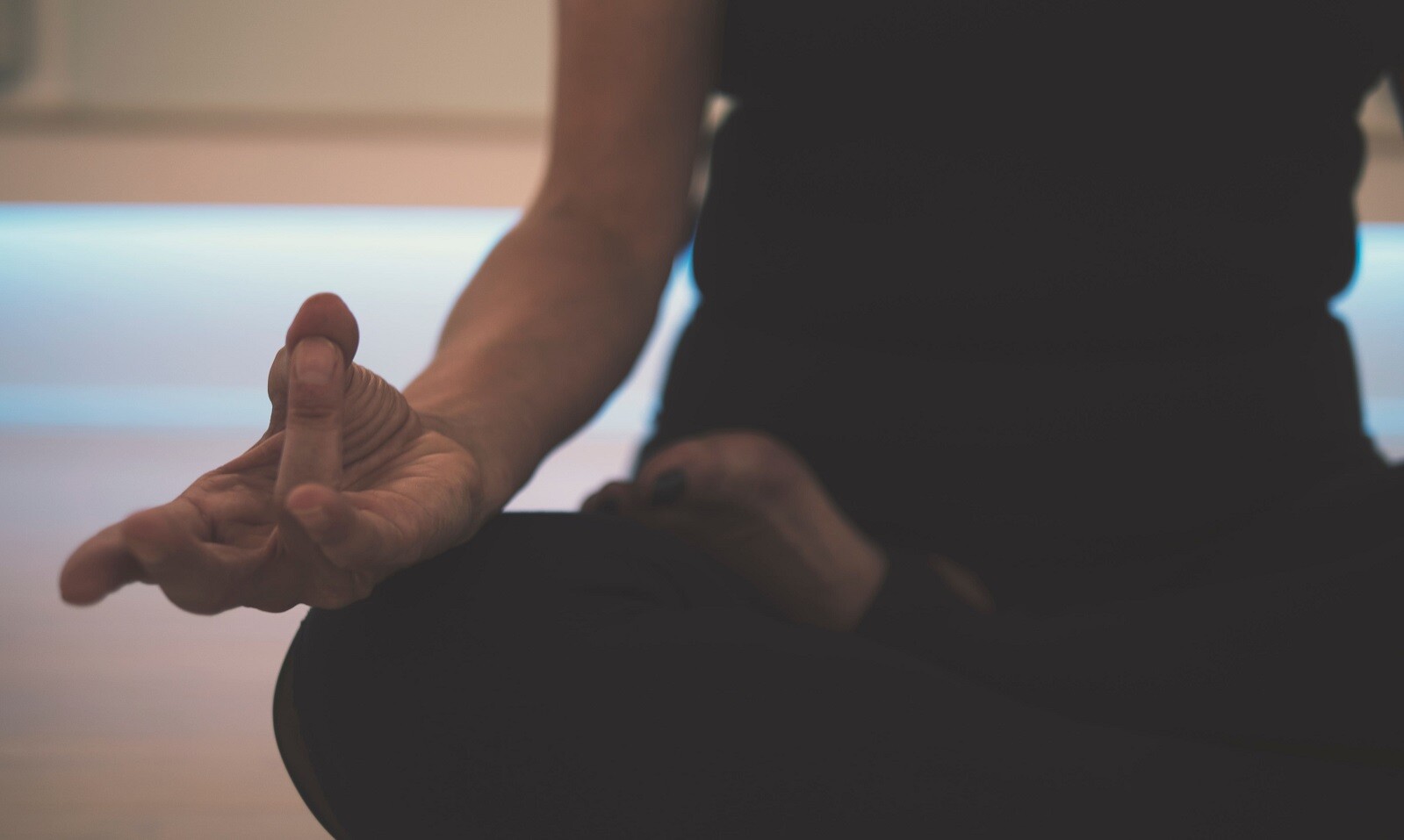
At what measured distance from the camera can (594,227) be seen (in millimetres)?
663

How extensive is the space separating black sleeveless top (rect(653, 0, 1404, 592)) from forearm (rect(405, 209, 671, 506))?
0.11 metres

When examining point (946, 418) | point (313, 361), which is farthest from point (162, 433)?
point (313, 361)

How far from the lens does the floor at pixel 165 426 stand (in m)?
0.73

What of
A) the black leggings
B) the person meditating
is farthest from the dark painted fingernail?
the black leggings

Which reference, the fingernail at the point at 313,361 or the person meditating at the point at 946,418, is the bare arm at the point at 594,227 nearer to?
the person meditating at the point at 946,418

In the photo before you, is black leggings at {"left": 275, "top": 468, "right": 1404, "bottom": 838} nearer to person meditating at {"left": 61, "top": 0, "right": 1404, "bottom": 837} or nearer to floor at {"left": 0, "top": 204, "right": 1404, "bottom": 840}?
person meditating at {"left": 61, "top": 0, "right": 1404, "bottom": 837}

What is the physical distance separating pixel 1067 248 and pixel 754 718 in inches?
14.8

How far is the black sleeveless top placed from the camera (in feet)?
2.10

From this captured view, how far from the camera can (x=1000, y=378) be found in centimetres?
66

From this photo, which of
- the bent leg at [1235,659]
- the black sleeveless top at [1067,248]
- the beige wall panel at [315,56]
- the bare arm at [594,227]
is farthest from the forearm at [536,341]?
the beige wall panel at [315,56]

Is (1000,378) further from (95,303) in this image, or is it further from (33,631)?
(95,303)

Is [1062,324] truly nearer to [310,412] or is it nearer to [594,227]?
Answer: [594,227]

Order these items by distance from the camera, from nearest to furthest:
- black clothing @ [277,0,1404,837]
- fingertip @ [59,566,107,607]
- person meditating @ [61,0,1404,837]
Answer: fingertip @ [59,566,107,607] → person meditating @ [61,0,1404,837] → black clothing @ [277,0,1404,837]

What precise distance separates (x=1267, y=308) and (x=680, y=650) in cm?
46
